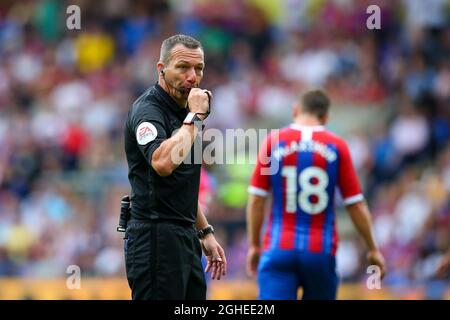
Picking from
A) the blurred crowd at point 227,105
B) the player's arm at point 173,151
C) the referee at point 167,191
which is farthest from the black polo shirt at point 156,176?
the blurred crowd at point 227,105

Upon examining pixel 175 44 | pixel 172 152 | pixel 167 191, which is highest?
pixel 175 44

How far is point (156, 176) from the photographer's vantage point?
595cm

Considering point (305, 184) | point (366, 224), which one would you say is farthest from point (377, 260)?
point (305, 184)

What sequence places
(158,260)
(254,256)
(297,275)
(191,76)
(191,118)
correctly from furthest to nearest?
(254,256) → (297,275) → (191,76) → (158,260) → (191,118)

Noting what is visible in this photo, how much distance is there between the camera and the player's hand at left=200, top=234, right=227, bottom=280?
21.0 ft

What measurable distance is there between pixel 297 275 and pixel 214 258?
1.73 meters

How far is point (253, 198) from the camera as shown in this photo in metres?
8.16

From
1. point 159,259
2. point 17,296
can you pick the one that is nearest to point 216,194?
point 17,296

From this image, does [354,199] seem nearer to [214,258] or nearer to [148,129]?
[214,258]

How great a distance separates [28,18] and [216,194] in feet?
20.8

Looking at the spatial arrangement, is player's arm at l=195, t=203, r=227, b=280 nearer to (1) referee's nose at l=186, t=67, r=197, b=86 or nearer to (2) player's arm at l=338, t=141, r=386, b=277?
(1) referee's nose at l=186, t=67, r=197, b=86

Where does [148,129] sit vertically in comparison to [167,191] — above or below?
above

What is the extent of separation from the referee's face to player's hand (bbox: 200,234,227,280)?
3.05 feet

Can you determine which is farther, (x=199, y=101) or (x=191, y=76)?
(x=191, y=76)
